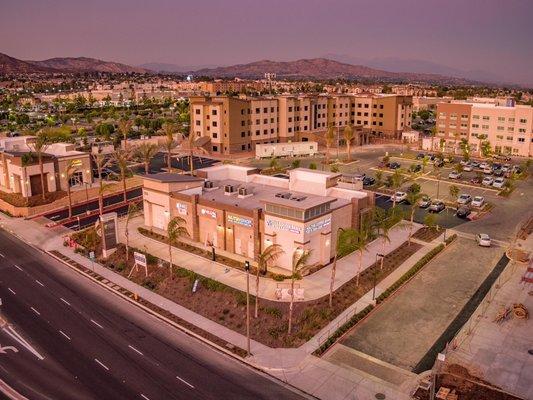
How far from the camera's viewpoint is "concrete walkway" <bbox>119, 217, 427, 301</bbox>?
157 ft

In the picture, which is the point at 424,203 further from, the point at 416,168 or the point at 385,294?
the point at 385,294

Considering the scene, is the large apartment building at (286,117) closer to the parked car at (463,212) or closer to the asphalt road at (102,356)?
the parked car at (463,212)

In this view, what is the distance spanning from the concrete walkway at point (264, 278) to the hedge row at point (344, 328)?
467cm

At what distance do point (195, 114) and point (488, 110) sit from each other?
79.6 m

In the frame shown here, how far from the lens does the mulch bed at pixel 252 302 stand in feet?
132

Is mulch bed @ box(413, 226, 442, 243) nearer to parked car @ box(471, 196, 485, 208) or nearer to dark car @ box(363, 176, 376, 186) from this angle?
parked car @ box(471, 196, 485, 208)

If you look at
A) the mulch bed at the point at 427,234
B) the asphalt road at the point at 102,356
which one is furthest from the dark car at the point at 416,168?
the asphalt road at the point at 102,356

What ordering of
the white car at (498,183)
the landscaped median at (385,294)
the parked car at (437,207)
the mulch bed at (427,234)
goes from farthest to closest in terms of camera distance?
the white car at (498,183), the parked car at (437,207), the mulch bed at (427,234), the landscaped median at (385,294)

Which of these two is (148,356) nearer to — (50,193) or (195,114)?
(50,193)

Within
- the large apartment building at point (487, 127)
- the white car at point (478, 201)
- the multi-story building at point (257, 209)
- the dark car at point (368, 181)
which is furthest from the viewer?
the large apartment building at point (487, 127)

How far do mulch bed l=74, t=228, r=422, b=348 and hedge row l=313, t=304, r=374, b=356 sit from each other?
65.1 inches

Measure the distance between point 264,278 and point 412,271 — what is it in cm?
1638

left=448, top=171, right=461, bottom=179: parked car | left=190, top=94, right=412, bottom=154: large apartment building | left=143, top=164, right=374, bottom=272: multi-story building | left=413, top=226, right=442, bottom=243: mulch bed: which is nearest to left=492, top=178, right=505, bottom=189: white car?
left=448, top=171, right=461, bottom=179: parked car

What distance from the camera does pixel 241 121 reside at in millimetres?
124688
